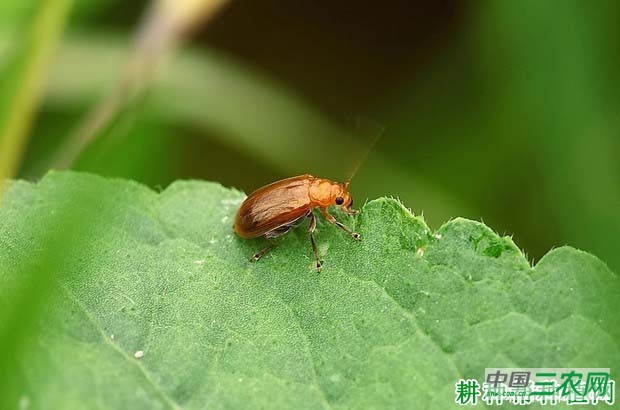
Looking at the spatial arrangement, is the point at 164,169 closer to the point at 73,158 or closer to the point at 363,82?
the point at 73,158

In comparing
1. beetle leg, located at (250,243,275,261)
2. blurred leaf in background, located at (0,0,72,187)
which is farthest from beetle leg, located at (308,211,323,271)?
blurred leaf in background, located at (0,0,72,187)

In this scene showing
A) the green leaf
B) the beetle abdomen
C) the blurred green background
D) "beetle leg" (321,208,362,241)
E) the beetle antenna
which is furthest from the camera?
the blurred green background

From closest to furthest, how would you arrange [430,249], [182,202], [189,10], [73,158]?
1. [430,249]
2. [182,202]
3. [73,158]
4. [189,10]

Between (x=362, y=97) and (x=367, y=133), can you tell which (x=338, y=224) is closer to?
(x=367, y=133)

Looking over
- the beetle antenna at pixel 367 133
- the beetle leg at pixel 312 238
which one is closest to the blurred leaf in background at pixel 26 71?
the beetle leg at pixel 312 238

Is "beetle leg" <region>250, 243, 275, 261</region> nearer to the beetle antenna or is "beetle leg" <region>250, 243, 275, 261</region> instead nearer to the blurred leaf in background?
the beetle antenna

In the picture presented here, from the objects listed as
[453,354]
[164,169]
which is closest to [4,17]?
[164,169]
